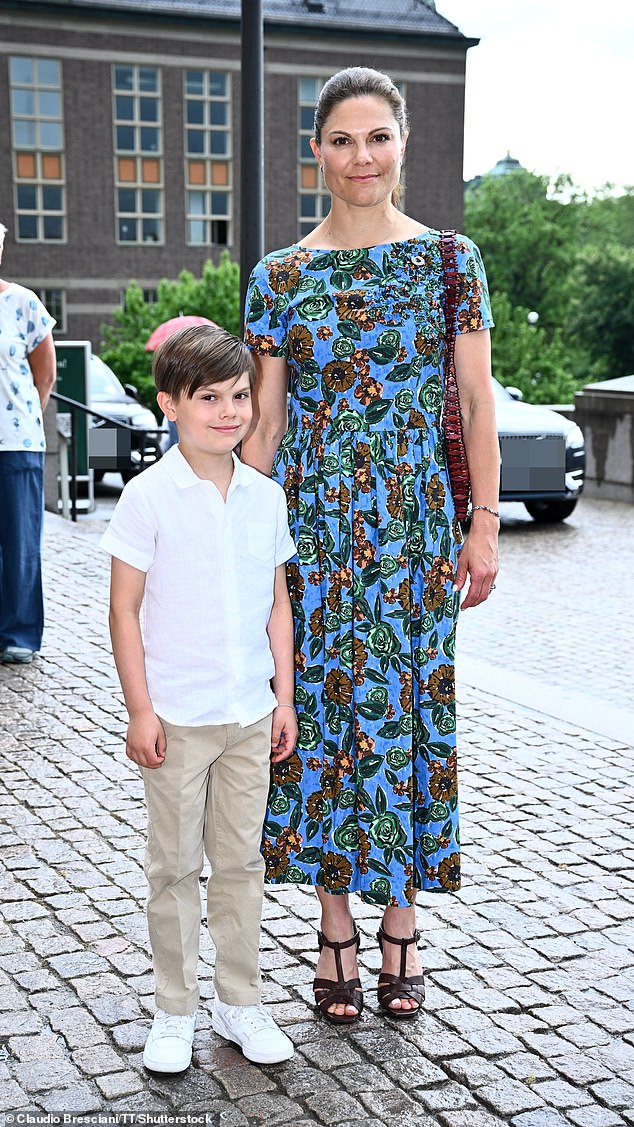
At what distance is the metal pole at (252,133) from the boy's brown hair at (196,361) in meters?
3.92

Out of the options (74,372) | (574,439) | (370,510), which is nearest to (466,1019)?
(370,510)

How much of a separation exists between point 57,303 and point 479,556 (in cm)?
4940

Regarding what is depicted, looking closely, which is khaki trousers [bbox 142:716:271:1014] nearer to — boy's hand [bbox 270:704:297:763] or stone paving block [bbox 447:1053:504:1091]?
boy's hand [bbox 270:704:297:763]

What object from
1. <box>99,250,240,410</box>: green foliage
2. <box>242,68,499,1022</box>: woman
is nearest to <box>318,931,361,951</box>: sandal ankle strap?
<box>242,68,499,1022</box>: woman

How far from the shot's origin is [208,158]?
5178 cm

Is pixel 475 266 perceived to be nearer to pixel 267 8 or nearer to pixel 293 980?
pixel 293 980

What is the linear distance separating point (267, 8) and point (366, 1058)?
173 feet

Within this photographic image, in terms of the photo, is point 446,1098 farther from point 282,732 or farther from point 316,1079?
point 282,732

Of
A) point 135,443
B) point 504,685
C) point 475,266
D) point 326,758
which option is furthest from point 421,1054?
point 135,443

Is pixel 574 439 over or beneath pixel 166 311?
beneath

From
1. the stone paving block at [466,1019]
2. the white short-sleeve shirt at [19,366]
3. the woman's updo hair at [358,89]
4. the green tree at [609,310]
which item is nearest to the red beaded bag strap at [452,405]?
the woman's updo hair at [358,89]

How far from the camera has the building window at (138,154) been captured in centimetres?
5022

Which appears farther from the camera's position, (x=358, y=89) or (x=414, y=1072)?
(x=358, y=89)

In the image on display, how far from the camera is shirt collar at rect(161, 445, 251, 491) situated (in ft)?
9.29
